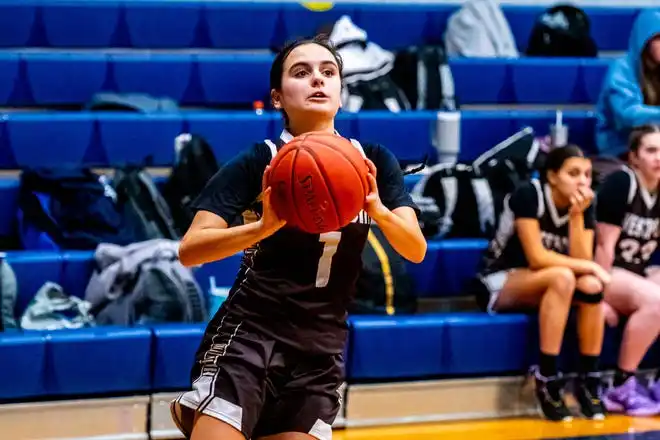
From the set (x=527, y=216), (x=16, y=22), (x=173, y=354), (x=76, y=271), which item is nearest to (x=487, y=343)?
(x=527, y=216)

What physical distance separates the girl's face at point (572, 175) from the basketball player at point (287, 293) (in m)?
1.85

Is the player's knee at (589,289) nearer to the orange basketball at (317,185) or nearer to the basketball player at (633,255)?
the basketball player at (633,255)

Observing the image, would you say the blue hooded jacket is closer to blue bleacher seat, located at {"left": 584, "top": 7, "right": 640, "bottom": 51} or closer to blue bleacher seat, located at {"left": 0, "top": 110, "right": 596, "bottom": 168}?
blue bleacher seat, located at {"left": 0, "top": 110, "right": 596, "bottom": 168}

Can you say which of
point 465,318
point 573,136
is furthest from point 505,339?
point 573,136

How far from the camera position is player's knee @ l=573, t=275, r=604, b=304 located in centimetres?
411

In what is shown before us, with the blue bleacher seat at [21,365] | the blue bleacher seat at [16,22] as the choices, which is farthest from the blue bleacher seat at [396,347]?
the blue bleacher seat at [16,22]

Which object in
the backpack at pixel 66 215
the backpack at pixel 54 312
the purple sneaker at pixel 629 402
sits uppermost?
the backpack at pixel 66 215

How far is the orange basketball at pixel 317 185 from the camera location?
214 cm

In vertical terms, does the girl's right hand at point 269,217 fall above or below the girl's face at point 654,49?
below

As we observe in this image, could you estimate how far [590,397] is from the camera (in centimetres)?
424

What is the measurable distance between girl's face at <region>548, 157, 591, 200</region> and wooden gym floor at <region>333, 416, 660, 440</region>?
820mm

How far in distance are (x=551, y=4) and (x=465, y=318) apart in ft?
9.44

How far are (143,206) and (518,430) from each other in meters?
1.64

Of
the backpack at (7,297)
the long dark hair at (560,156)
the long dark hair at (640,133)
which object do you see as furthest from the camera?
the long dark hair at (640,133)
